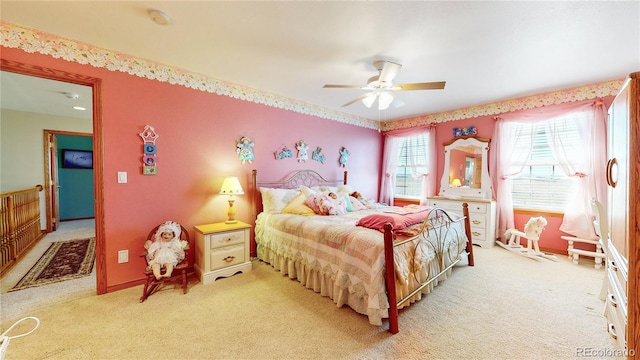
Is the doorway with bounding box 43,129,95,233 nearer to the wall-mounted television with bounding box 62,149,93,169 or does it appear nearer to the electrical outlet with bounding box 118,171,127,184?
the wall-mounted television with bounding box 62,149,93,169

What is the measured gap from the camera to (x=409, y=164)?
5539mm

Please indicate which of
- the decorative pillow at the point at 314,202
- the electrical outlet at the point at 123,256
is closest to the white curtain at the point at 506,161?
the decorative pillow at the point at 314,202

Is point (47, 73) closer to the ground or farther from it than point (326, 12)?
closer to the ground

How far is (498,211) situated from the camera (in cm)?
427

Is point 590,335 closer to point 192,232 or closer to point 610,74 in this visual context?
point 610,74

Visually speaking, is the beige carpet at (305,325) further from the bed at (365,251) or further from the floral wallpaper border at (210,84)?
the floral wallpaper border at (210,84)

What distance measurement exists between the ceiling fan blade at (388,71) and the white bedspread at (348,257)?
1647 millimetres

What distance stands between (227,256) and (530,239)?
14.4 feet

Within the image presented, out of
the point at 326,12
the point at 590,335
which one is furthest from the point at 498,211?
the point at 326,12

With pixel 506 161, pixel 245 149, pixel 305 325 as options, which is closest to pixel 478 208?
pixel 506 161

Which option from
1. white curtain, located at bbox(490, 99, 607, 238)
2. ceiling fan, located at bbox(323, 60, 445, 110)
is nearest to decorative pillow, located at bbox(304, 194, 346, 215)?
ceiling fan, located at bbox(323, 60, 445, 110)

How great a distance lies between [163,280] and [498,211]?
5.19 m

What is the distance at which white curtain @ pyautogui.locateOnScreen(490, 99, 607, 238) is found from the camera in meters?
3.35

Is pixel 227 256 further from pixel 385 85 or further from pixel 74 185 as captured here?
pixel 74 185
